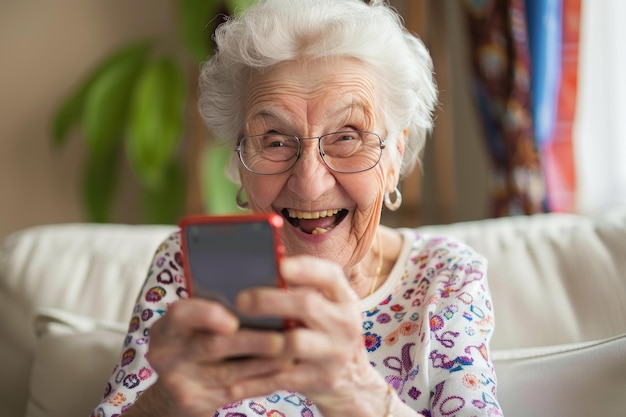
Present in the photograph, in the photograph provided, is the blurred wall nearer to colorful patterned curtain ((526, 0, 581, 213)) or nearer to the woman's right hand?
colorful patterned curtain ((526, 0, 581, 213))

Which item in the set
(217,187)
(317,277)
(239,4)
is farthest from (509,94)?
(317,277)

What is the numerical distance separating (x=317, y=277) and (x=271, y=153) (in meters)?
0.52

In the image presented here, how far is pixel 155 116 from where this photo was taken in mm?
3010

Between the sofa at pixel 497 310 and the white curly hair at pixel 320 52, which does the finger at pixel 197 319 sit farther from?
the sofa at pixel 497 310

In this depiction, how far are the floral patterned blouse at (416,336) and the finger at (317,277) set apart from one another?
42 cm

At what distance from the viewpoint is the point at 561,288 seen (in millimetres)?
1602

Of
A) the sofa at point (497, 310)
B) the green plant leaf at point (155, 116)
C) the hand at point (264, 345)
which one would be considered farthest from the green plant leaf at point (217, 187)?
the hand at point (264, 345)

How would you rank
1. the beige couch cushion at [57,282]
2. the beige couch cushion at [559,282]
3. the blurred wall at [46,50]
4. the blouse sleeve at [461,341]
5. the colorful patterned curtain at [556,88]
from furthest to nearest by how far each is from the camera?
1. the blurred wall at [46,50]
2. the colorful patterned curtain at [556,88]
3. the beige couch cushion at [57,282]
4. the beige couch cushion at [559,282]
5. the blouse sleeve at [461,341]

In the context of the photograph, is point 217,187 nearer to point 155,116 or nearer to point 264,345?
point 155,116

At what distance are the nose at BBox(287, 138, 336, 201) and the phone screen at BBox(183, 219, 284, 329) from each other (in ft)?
1.32

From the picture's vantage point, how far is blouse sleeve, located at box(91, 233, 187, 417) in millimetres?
1230

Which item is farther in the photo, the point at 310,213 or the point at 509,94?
the point at 509,94

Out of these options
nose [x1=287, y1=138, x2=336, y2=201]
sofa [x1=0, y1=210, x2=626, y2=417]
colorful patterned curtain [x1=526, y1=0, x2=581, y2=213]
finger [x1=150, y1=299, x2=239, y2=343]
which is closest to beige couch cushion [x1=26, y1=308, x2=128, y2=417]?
sofa [x1=0, y1=210, x2=626, y2=417]

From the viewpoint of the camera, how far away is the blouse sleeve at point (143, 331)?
1230 millimetres
